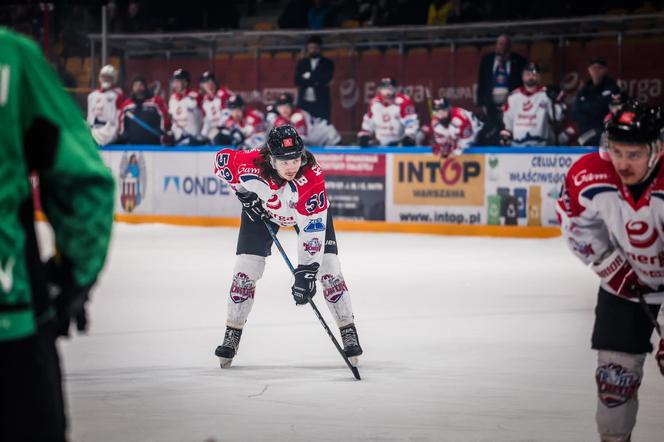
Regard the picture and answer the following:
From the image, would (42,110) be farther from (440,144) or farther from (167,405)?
(440,144)

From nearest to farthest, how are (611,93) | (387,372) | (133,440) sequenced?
(133,440), (387,372), (611,93)

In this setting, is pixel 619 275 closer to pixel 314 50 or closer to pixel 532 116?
pixel 532 116

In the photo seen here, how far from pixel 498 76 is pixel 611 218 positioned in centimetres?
1130

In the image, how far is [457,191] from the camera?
14.8 m

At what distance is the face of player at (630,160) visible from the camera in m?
3.87

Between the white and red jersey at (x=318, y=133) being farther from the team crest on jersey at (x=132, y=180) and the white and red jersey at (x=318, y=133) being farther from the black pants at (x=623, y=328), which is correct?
the black pants at (x=623, y=328)

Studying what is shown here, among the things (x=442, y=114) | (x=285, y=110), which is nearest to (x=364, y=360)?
(x=442, y=114)

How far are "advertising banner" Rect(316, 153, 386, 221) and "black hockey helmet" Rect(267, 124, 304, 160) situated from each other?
29.1ft

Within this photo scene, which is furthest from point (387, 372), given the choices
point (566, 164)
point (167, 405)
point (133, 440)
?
point (566, 164)

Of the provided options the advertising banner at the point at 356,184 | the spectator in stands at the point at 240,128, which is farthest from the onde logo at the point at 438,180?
the spectator in stands at the point at 240,128

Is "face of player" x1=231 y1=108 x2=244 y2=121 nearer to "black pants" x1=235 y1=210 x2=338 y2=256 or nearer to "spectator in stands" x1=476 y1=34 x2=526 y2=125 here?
"spectator in stands" x1=476 y1=34 x2=526 y2=125

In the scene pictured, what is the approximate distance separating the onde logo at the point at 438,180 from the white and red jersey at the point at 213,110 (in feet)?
9.03

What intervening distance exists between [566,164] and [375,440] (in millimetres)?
9502

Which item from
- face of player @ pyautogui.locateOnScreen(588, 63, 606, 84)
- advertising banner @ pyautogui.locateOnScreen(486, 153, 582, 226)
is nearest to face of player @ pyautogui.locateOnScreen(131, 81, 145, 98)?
advertising banner @ pyautogui.locateOnScreen(486, 153, 582, 226)
